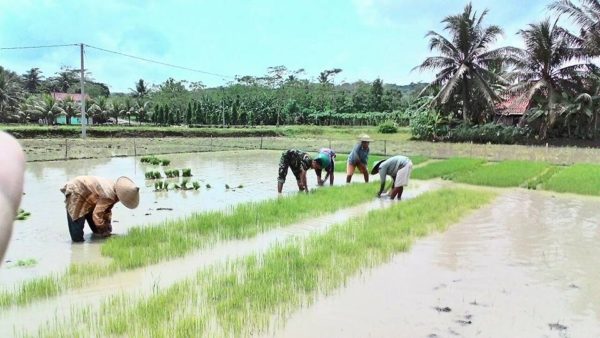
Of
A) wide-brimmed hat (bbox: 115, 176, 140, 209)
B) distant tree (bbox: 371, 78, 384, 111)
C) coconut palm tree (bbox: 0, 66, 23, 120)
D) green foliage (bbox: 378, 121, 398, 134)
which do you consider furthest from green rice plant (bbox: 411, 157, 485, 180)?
coconut palm tree (bbox: 0, 66, 23, 120)

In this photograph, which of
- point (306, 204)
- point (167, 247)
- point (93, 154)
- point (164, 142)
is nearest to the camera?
point (167, 247)

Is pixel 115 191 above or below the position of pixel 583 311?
above

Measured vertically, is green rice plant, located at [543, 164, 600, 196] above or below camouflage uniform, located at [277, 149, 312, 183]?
below

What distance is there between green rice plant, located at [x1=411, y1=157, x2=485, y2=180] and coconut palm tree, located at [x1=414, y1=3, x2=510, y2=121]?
10.9 metres

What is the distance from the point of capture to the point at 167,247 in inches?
235

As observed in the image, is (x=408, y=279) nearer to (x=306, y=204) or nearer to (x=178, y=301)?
(x=178, y=301)

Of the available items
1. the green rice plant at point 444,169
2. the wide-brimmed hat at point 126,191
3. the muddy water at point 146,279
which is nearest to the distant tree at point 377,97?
the green rice plant at point 444,169

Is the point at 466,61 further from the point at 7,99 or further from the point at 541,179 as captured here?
the point at 7,99

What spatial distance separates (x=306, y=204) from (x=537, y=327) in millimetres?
5437

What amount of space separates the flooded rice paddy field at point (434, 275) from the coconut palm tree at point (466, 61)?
1871 centimetres

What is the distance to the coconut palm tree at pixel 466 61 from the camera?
90.4 feet

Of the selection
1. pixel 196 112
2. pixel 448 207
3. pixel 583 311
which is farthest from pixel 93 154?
pixel 196 112

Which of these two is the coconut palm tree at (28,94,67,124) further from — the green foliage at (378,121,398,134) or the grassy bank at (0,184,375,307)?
the grassy bank at (0,184,375,307)

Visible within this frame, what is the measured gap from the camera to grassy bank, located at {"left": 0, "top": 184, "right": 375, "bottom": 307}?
459 centimetres
